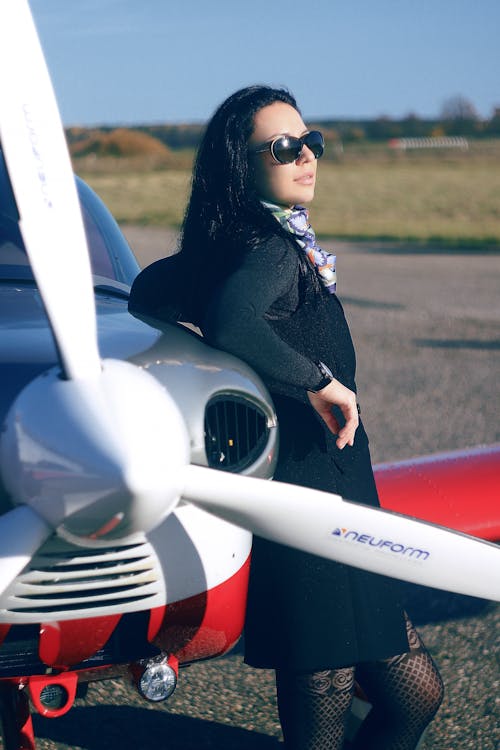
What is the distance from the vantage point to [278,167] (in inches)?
97.0

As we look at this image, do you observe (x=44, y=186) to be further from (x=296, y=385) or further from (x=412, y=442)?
(x=412, y=442)

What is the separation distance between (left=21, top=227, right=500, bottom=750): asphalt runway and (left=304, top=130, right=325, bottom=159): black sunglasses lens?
53 cm

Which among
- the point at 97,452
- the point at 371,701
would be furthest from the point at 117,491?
the point at 371,701

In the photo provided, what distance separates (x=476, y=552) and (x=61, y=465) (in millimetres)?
949

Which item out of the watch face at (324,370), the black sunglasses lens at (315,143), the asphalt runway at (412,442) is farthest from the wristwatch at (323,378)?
the asphalt runway at (412,442)

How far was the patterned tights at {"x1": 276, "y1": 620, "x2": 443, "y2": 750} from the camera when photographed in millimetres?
2533

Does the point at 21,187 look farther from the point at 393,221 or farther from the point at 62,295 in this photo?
the point at 393,221

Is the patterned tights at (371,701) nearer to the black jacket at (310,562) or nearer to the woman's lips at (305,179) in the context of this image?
the black jacket at (310,562)

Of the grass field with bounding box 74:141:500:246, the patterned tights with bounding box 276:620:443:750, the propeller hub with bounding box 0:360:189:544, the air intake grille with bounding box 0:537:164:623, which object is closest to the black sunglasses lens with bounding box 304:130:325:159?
the propeller hub with bounding box 0:360:189:544

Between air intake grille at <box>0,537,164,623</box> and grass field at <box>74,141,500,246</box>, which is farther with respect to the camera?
grass field at <box>74,141,500,246</box>

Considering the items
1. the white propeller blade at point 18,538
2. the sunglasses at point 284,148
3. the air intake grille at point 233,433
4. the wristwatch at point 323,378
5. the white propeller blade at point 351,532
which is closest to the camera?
the white propeller blade at point 18,538

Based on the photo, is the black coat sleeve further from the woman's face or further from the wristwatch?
the woman's face

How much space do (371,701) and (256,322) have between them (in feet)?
3.68

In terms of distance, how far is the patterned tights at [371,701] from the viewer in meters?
2.53
